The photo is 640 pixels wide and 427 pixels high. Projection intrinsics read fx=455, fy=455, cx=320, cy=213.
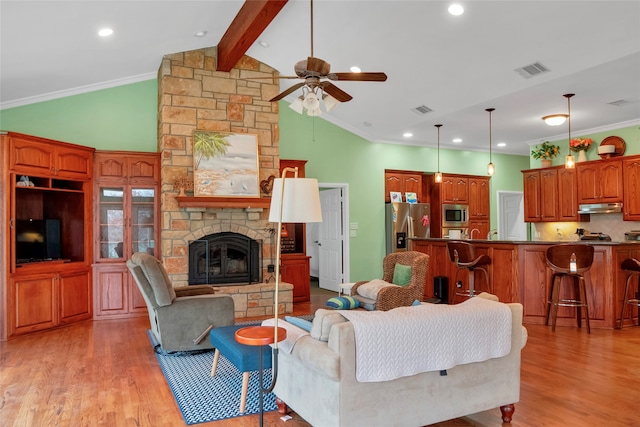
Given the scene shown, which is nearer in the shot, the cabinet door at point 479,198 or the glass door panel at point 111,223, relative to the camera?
the glass door panel at point 111,223

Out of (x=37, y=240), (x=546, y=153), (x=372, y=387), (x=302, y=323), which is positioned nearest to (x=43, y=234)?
(x=37, y=240)

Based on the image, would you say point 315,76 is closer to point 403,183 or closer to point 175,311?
point 175,311

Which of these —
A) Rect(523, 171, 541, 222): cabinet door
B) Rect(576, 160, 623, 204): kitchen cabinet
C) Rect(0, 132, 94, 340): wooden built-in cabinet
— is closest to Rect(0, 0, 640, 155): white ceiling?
Rect(576, 160, 623, 204): kitchen cabinet

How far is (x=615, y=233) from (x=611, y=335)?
3.27 m

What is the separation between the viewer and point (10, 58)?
4.98 meters

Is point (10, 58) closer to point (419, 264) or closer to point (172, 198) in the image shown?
point (172, 198)

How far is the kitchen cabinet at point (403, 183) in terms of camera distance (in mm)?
9062

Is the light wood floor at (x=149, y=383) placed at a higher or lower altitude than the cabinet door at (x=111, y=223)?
lower

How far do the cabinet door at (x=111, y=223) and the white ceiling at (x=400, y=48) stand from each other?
1566mm

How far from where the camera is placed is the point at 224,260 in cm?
668

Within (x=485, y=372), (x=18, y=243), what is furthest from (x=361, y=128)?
(x=485, y=372)

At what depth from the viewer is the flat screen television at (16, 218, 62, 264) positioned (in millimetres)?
5742

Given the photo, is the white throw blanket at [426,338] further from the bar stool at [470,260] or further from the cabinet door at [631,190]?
the cabinet door at [631,190]

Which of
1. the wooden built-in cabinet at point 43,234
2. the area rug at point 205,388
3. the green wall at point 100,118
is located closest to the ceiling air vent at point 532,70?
the area rug at point 205,388
